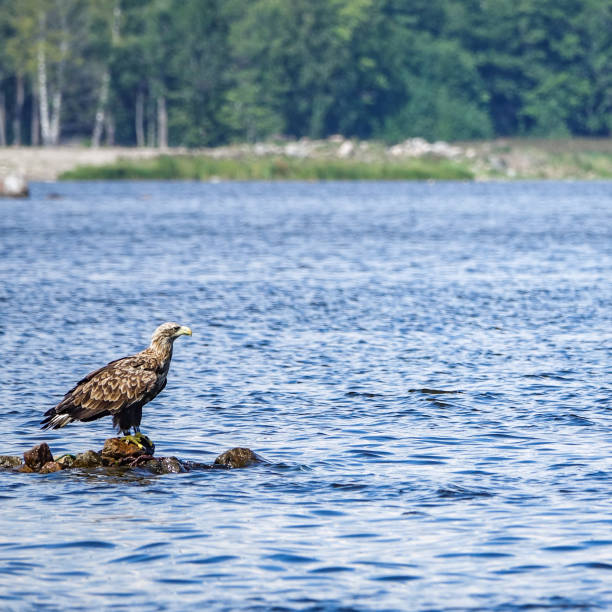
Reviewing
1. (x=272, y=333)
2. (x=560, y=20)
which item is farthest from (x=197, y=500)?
(x=560, y=20)

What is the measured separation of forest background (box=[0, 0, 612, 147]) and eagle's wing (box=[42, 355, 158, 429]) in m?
112

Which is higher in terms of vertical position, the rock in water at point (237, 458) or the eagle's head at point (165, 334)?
the eagle's head at point (165, 334)

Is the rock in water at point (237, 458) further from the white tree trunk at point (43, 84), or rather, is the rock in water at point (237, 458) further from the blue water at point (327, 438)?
the white tree trunk at point (43, 84)

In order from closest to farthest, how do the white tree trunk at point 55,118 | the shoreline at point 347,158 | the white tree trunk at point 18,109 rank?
the shoreline at point 347,158
the white tree trunk at point 55,118
the white tree trunk at point 18,109

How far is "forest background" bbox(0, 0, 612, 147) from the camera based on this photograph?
132 meters

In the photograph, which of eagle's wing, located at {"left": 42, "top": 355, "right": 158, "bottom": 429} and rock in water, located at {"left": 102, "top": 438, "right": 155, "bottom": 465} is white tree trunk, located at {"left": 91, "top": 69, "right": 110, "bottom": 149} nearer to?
eagle's wing, located at {"left": 42, "top": 355, "right": 158, "bottom": 429}

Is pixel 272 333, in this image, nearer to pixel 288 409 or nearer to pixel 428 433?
pixel 288 409

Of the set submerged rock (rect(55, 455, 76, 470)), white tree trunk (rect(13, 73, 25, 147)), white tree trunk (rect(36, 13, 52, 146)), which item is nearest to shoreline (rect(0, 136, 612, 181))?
white tree trunk (rect(36, 13, 52, 146))

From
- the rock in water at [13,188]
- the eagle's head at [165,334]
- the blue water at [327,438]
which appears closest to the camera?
the blue water at [327,438]

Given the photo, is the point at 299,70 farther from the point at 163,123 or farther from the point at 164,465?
the point at 164,465

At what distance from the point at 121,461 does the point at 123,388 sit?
0.83m

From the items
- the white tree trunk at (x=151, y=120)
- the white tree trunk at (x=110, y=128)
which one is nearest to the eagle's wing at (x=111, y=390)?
the white tree trunk at (x=110, y=128)

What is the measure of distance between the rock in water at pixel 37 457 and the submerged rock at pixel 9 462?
6.9 inches

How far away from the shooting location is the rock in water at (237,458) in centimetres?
1522
